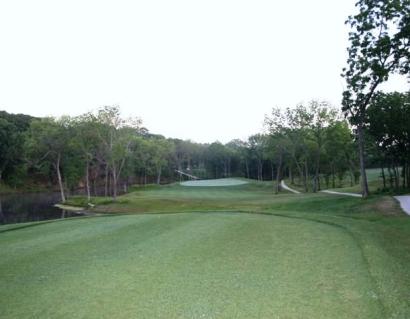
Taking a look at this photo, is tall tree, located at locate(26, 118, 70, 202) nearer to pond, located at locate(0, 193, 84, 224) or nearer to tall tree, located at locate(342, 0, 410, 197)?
pond, located at locate(0, 193, 84, 224)

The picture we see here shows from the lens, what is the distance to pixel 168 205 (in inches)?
1388

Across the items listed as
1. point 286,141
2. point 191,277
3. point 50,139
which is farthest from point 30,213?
point 191,277

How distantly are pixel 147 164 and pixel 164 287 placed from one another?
77517mm

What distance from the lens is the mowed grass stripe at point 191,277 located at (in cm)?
515

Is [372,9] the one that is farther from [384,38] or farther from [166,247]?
[166,247]

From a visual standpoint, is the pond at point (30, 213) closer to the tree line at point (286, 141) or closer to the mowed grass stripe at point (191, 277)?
the tree line at point (286, 141)

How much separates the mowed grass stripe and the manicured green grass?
0.02m

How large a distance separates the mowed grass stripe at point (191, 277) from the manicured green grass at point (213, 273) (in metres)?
0.02

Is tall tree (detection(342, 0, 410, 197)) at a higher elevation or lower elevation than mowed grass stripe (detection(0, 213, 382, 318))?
higher

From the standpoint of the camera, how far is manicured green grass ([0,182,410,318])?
5164 mm

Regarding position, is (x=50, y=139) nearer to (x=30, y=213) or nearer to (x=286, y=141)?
(x=30, y=213)

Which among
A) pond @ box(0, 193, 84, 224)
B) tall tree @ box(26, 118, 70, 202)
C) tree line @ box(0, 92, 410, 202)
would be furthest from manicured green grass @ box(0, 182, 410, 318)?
tall tree @ box(26, 118, 70, 202)

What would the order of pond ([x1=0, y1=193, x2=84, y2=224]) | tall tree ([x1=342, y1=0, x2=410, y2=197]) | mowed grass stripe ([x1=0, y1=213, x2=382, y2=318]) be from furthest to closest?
pond ([x1=0, y1=193, x2=84, y2=224])
tall tree ([x1=342, y1=0, x2=410, y2=197])
mowed grass stripe ([x1=0, y1=213, x2=382, y2=318])

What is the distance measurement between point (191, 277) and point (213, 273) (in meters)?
0.48
